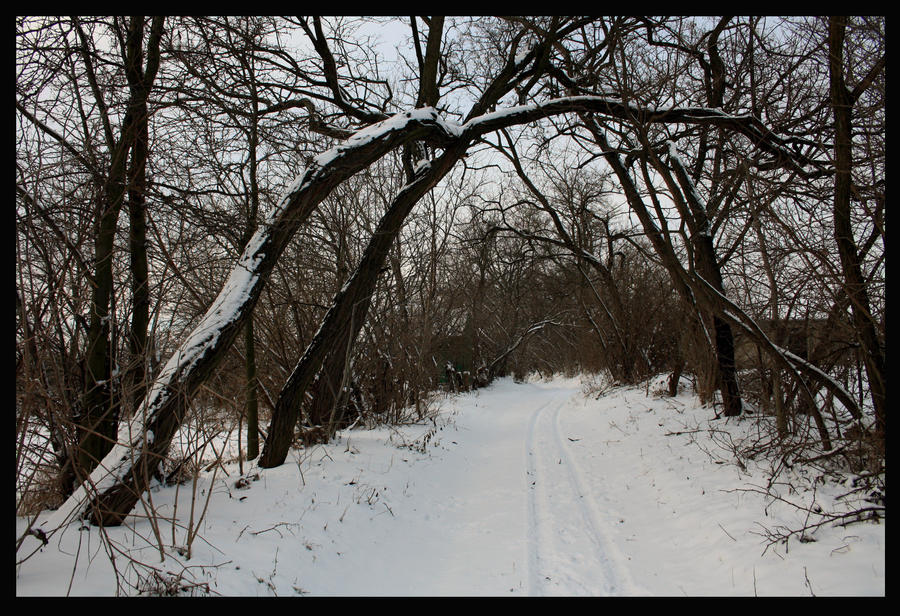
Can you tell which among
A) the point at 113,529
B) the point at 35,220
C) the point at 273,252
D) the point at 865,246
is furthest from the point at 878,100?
the point at 113,529

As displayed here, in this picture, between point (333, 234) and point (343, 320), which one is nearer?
point (343, 320)

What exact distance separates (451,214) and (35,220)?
9.40m

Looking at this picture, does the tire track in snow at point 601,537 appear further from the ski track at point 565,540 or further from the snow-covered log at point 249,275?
the snow-covered log at point 249,275

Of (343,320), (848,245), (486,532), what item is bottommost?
(486,532)

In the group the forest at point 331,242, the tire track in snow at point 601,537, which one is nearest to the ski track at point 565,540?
the tire track in snow at point 601,537

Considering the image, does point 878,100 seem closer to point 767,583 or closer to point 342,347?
point 767,583

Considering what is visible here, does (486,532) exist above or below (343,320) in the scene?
below

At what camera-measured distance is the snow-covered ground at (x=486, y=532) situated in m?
3.02

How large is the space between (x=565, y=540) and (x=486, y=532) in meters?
0.80

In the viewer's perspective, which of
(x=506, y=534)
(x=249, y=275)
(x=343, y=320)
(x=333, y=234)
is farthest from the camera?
(x=333, y=234)

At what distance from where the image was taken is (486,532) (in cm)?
456

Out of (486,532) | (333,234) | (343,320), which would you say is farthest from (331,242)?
(486,532)

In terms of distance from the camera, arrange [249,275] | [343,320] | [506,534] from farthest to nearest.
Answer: [343,320], [506,534], [249,275]

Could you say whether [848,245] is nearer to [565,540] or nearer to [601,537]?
[601,537]
